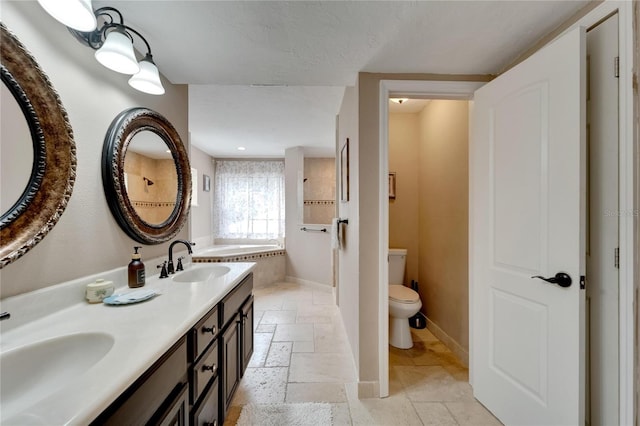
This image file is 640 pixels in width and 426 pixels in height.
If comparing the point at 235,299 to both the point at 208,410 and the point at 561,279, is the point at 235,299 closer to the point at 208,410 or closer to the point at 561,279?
the point at 208,410

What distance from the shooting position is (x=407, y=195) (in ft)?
9.25

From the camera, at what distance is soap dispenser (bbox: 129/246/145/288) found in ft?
4.41

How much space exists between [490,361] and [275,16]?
228 cm

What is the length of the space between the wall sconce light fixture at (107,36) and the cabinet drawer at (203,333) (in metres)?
1.19

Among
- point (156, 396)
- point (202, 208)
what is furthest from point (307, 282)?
point (156, 396)


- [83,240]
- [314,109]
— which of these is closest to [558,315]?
[83,240]

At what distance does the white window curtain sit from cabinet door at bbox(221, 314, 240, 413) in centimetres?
338

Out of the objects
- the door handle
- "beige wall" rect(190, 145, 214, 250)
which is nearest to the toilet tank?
the door handle

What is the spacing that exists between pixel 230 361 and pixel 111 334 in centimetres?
79

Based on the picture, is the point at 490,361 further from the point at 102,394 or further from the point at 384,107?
the point at 102,394

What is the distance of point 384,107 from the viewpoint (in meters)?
1.70

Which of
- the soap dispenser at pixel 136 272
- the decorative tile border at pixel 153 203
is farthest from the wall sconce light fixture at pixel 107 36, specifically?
the soap dispenser at pixel 136 272

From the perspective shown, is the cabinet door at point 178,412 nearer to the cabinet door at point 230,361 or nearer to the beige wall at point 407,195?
the cabinet door at point 230,361

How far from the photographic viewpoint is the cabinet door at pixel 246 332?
168 centimetres
